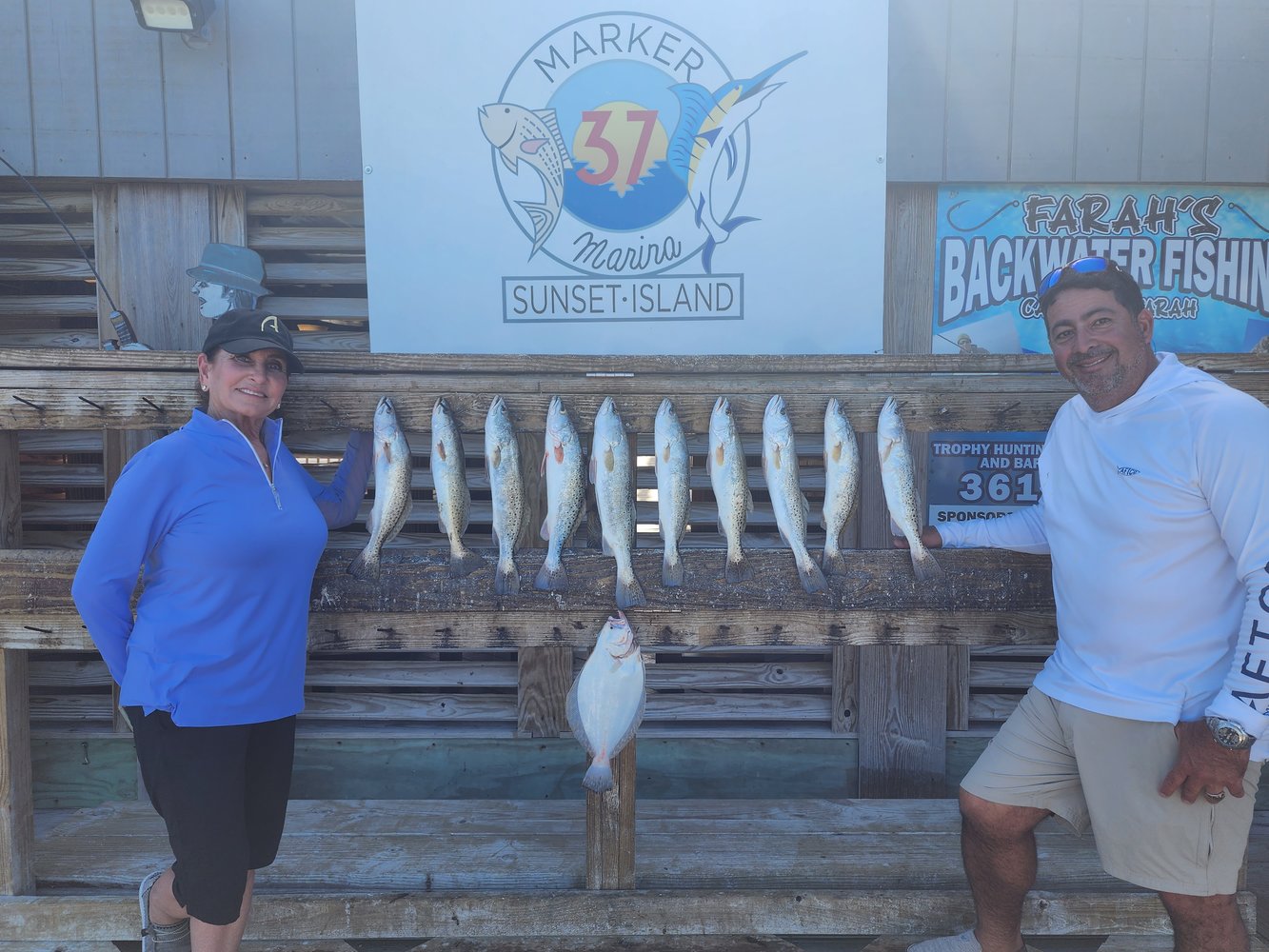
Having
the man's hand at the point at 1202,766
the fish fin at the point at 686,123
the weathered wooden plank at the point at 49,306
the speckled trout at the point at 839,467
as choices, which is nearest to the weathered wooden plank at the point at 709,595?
the speckled trout at the point at 839,467

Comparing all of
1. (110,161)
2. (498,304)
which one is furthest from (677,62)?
(110,161)

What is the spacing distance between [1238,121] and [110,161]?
515cm

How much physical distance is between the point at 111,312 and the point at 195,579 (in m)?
2.22

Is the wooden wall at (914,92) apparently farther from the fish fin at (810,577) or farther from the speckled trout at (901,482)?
the fish fin at (810,577)

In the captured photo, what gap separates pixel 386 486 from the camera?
2.64 metres

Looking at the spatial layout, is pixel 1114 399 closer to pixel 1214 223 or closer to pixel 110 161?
pixel 1214 223

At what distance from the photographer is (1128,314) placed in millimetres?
2354

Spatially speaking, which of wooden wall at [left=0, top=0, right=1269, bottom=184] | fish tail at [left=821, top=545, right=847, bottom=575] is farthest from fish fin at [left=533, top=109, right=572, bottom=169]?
fish tail at [left=821, top=545, right=847, bottom=575]

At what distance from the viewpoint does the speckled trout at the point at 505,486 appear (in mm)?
2602

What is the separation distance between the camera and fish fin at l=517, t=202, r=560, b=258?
134 inches

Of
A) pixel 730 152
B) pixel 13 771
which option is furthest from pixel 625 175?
pixel 13 771

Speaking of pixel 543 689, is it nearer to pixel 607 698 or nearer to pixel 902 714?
pixel 607 698

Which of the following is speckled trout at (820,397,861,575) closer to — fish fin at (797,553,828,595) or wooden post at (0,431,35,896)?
fish fin at (797,553,828,595)

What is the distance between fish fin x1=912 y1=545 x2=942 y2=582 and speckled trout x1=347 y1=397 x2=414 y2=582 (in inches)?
68.1
